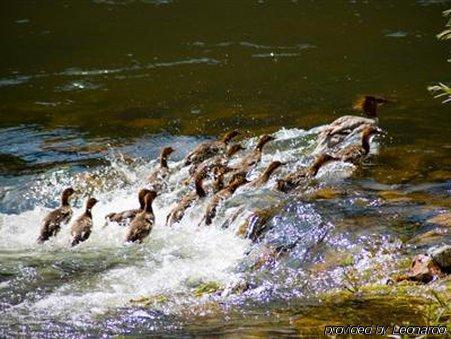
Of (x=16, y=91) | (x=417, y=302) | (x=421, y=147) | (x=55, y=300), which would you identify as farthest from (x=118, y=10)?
(x=417, y=302)

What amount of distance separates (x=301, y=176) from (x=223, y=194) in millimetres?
1192

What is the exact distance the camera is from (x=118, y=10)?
2469 cm

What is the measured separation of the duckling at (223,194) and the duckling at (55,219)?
2.04 meters

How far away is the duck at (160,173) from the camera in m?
11.9

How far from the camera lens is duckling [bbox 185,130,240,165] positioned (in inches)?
493

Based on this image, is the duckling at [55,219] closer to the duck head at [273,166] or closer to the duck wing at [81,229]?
the duck wing at [81,229]

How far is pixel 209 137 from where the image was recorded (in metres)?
13.8

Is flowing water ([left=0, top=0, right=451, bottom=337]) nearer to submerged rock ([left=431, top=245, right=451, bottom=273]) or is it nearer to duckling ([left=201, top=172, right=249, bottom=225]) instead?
duckling ([left=201, top=172, right=249, bottom=225])

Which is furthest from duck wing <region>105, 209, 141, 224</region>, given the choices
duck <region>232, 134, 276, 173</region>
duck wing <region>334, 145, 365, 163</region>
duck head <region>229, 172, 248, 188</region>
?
duck wing <region>334, 145, 365, 163</region>

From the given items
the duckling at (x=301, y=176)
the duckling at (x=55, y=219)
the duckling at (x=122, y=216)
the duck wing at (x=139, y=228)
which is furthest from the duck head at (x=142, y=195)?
the duckling at (x=301, y=176)

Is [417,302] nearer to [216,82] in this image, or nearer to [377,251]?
[377,251]

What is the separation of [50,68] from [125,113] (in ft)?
15.0

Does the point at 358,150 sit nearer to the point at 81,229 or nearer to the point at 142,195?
the point at 142,195

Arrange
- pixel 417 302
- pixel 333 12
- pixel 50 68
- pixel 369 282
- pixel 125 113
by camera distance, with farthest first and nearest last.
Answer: pixel 333 12 < pixel 50 68 < pixel 125 113 < pixel 369 282 < pixel 417 302
